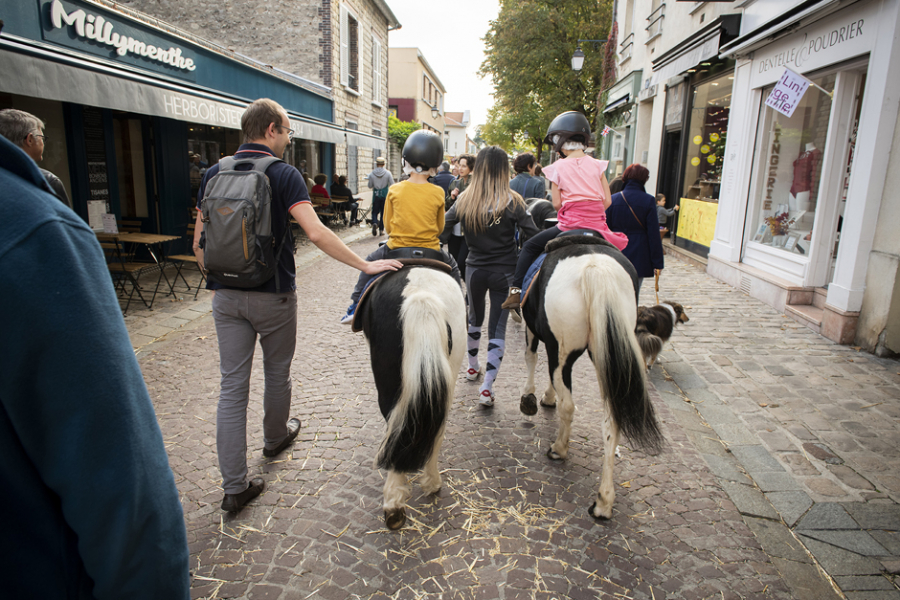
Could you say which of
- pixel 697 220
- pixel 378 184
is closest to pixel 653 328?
pixel 697 220

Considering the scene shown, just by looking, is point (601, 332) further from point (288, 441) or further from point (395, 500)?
point (288, 441)

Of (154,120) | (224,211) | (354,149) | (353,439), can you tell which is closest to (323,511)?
(353,439)

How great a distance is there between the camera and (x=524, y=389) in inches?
182

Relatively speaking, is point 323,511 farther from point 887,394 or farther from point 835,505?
point 887,394

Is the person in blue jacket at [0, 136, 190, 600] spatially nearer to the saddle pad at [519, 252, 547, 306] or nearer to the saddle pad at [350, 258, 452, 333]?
the saddle pad at [350, 258, 452, 333]

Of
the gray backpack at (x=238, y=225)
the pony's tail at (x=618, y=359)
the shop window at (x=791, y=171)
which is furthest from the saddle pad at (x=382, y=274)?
the shop window at (x=791, y=171)

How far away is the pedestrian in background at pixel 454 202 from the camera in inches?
226

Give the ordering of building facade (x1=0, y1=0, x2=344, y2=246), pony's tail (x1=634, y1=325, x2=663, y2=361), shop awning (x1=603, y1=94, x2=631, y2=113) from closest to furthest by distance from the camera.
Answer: pony's tail (x1=634, y1=325, x2=663, y2=361) < building facade (x1=0, y1=0, x2=344, y2=246) < shop awning (x1=603, y1=94, x2=631, y2=113)

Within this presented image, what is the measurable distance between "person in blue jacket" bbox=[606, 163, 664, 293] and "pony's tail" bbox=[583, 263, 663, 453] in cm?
266

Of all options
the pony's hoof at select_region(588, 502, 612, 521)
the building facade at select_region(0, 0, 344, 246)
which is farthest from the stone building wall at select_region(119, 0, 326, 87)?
the pony's hoof at select_region(588, 502, 612, 521)

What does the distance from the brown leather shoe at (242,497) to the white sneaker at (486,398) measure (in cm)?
190

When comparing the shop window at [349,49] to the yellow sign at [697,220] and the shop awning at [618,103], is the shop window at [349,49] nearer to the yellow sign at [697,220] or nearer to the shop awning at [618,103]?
the shop awning at [618,103]

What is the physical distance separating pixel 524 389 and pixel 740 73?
25.4 ft

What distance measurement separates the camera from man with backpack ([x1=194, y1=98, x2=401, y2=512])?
278cm
